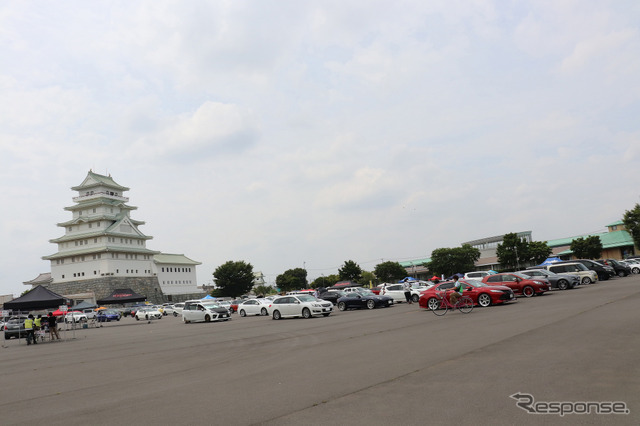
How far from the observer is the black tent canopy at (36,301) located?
28.7 m

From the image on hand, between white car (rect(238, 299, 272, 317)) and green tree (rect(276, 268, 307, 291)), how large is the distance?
238ft

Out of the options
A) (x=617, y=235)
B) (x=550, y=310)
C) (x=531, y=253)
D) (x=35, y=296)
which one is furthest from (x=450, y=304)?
(x=617, y=235)

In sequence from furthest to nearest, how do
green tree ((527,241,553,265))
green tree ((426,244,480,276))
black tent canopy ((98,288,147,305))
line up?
green tree ((426,244,480,276)), green tree ((527,241,553,265)), black tent canopy ((98,288,147,305))

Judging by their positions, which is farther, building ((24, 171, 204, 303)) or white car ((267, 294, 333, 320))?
building ((24, 171, 204, 303))

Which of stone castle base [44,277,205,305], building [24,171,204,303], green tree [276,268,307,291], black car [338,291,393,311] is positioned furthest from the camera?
green tree [276,268,307,291]

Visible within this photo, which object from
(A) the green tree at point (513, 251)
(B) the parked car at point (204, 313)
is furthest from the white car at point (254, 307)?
(A) the green tree at point (513, 251)

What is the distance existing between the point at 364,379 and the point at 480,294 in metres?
16.0

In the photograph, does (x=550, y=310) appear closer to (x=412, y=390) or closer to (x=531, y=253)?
(x=412, y=390)

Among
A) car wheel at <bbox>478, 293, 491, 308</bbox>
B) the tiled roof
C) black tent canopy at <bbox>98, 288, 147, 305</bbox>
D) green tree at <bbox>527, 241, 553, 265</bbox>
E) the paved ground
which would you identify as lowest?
car wheel at <bbox>478, 293, 491, 308</bbox>

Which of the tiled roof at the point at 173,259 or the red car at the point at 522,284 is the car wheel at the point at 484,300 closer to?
the red car at the point at 522,284

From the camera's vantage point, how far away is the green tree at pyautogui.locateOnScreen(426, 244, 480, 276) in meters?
90.1

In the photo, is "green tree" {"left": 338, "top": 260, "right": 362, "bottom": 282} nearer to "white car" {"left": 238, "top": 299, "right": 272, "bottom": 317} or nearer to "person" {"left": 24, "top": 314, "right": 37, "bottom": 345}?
"white car" {"left": 238, "top": 299, "right": 272, "bottom": 317}

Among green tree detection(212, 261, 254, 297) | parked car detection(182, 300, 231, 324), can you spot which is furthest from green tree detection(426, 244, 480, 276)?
parked car detection(182, 300, 231, 324)

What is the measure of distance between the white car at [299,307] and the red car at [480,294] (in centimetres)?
621
